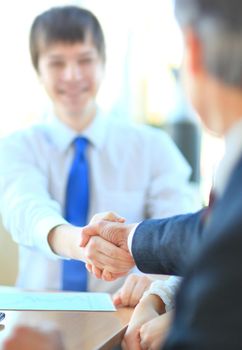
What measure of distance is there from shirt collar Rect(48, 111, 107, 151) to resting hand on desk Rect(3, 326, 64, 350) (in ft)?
2.97

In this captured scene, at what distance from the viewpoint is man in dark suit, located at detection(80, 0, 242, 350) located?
57 centimetres

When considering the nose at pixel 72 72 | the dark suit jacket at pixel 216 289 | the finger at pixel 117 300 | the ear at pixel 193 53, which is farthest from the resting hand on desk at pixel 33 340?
the nose at pixel 72 72

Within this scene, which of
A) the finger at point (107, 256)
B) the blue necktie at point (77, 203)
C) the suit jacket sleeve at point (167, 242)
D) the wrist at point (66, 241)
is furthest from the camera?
the blue necktie at point (77, 203)

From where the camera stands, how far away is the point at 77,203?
1.79m

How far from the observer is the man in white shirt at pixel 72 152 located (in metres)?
1.80

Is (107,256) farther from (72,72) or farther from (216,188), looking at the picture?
(72,72)

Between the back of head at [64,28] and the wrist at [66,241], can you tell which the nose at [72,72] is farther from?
the wrist at [66,241]

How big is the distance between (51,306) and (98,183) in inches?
27.8

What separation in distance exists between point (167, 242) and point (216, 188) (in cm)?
27

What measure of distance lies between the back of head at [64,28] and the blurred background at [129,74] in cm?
55

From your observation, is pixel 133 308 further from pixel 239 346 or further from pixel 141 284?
pixel 239 346

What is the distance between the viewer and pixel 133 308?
125cm

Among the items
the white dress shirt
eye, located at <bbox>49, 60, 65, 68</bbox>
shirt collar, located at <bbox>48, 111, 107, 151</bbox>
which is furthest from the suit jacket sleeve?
eye, located at <bbox>49, 60, 65, 68</bbox>

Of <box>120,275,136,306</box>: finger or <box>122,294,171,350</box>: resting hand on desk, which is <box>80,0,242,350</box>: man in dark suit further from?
<box>120,275,136,306</box>: finger
